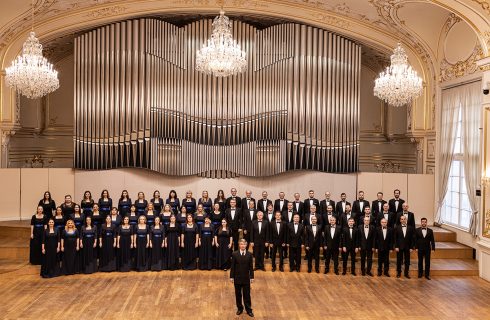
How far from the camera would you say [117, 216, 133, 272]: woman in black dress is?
11.3 metres

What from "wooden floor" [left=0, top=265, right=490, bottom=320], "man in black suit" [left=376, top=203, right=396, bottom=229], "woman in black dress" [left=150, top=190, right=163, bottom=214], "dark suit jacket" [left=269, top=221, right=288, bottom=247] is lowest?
"wooden floor" [left=0, top=265, right=490, bottom=320]

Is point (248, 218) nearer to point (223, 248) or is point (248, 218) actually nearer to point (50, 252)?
point (223, 248)

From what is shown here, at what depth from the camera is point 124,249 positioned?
11.3m

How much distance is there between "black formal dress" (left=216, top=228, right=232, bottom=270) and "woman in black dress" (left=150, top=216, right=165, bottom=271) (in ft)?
3.81

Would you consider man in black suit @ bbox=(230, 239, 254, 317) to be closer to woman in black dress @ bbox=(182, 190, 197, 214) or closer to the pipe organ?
woman in black dress @ bbox=(182, 190, 197, 214)

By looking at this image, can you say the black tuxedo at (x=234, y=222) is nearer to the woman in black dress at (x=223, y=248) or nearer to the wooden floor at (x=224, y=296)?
the woman in black dress at (x=223, y=248)

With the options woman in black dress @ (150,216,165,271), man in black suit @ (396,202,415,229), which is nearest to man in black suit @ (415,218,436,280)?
man in black suit @ (396,202,415,229)

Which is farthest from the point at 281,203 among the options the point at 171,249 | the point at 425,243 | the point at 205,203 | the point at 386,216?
the point at 425,243

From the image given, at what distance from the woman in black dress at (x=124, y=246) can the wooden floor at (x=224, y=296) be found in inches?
11.3

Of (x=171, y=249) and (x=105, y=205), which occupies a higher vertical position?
(x=105, y=205)

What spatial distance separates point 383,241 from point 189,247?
3952mm

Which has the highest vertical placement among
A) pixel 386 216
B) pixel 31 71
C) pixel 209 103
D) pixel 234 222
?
pixel 31 71

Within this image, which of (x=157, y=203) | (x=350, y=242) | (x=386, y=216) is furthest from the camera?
(x=157, y=203)

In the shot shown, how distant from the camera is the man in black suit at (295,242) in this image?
443 inches
